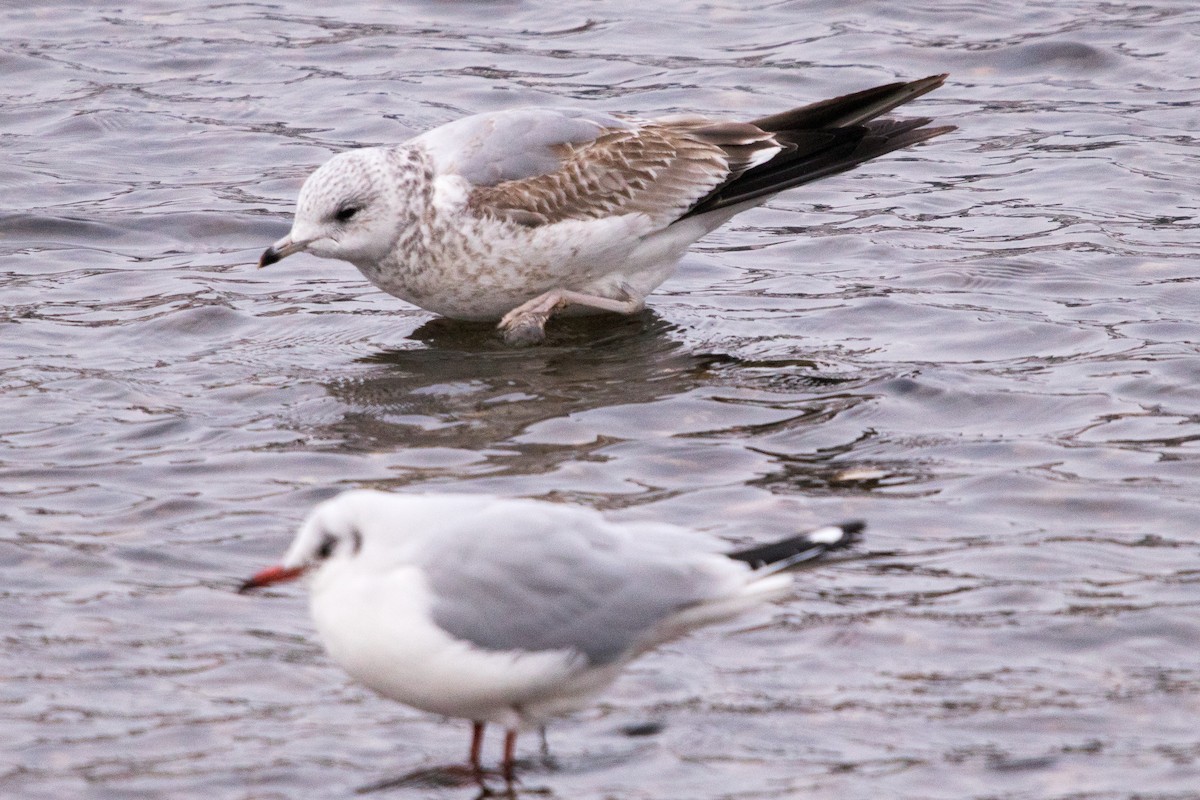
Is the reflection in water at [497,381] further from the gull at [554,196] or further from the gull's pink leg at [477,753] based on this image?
the gull's pink leg at [477,753]

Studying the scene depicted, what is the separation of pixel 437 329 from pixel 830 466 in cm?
269

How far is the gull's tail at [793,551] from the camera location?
482cm

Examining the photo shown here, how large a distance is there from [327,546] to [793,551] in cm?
120

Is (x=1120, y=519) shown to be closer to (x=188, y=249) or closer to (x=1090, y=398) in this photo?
(x=1090, y=398)

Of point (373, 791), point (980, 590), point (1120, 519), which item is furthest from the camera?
point (1120, 519)

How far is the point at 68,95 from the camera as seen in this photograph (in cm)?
1283

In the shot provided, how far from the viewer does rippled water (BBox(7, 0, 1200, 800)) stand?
5102 millimetres

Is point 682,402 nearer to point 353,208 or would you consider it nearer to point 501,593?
point 353,208

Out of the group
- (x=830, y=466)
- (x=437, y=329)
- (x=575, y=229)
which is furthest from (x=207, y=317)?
(x=830, y=466)

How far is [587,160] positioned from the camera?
8.81 metres

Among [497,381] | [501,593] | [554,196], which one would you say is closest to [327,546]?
[501,593]

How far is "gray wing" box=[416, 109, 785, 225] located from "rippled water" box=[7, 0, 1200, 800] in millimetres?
655

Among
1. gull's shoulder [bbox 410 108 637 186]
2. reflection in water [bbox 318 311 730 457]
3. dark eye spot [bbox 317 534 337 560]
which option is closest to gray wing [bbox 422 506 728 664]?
dark eye spot [bbox 317 534 337 560]

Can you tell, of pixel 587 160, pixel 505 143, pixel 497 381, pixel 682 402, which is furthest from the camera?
pixel 587 160
